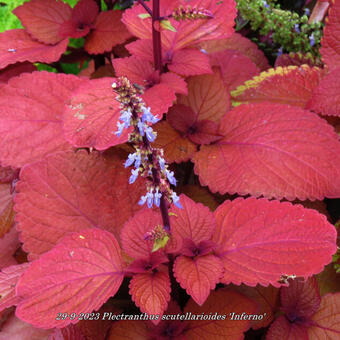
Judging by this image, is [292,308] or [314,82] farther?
[314,82]

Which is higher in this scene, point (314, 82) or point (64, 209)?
point (314, 82)

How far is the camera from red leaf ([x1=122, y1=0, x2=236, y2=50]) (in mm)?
814

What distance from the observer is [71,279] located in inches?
21.3

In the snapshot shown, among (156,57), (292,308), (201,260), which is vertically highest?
(156,57)

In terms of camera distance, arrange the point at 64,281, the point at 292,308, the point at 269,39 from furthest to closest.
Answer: the point at 269,39 < the point at 292,308 < the point at 64,281

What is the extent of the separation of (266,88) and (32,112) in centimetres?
48

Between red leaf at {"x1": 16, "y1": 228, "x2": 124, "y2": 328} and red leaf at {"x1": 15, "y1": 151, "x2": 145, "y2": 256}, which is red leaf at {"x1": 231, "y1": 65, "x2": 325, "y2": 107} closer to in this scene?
red leaf at {"x1": 15, "y1": 151, "x2": 145, "y2": 256}

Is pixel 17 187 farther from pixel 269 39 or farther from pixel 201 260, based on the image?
pixel 269 39

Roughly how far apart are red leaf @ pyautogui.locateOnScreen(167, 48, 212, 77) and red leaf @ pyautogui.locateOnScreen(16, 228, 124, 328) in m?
0.36

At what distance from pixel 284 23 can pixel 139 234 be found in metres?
0.72

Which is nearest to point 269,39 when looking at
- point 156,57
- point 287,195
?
point 156,57

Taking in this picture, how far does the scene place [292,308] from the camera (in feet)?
2.19

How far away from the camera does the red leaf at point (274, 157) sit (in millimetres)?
681

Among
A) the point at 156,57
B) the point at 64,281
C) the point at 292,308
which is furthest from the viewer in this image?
the point at 156,57
